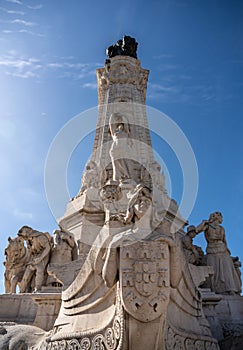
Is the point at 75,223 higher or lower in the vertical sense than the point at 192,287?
higher

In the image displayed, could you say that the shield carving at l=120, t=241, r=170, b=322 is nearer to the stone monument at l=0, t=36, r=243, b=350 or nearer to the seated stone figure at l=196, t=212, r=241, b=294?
the stone monument at l=0, t=36, r=243, b=350

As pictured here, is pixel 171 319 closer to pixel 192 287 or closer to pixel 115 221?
pixel 192 287

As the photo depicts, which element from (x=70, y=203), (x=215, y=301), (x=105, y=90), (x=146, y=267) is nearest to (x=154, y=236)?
(x=146, y=267)

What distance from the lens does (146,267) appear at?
4516mm

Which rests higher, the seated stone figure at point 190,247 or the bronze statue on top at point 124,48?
the bronze statue on top at point 124,48

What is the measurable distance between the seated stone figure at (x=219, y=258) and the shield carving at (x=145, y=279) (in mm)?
5468

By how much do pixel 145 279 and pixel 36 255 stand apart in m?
6.39

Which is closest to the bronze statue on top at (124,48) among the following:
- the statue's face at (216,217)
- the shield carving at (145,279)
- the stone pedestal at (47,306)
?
the statue's face at (216,217)

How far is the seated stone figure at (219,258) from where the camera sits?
30.3 feet

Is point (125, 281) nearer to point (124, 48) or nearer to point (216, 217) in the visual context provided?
point (216, 217)

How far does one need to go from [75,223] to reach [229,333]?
595 centimetres

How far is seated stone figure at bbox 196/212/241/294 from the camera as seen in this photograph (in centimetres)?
924

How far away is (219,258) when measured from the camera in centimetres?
974

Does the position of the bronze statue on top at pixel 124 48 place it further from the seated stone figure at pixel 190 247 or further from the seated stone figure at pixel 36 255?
the seated stone figure at pixel 36 255
